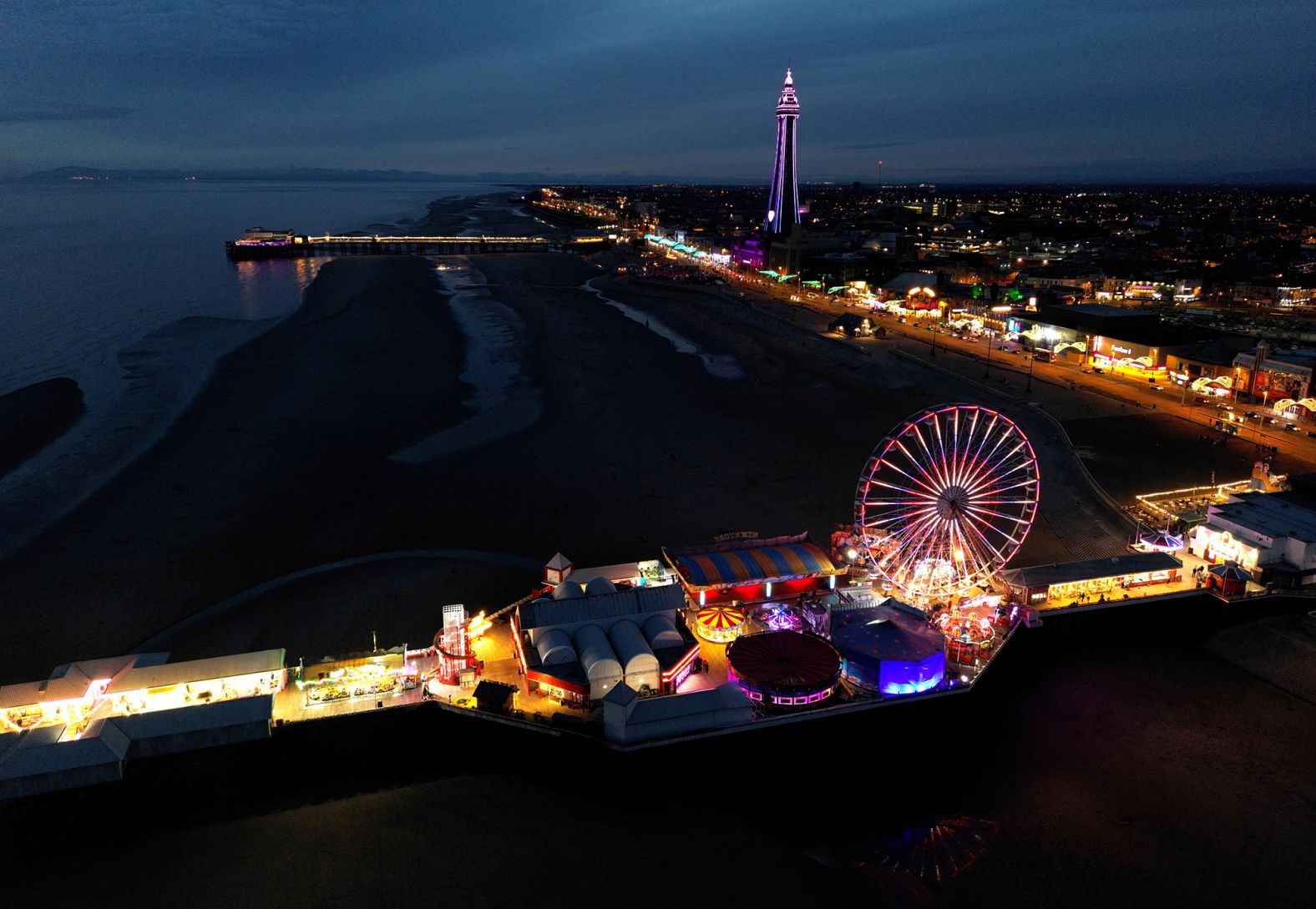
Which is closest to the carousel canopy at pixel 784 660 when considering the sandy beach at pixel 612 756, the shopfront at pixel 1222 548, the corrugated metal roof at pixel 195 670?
the sandy beach at pixel 612 756

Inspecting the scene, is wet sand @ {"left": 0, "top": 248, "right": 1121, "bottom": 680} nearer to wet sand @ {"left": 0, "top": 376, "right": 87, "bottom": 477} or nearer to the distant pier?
wet sand @ {"left": 0, "top": 376, "right": 87, "bottom": 477}

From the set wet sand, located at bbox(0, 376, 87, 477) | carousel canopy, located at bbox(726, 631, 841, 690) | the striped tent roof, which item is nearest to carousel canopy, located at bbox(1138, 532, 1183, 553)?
the striped tent roof

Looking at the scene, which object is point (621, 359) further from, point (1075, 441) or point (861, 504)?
point (861, 504)

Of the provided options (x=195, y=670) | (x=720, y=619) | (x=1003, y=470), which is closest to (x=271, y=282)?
(x=195, y=670)

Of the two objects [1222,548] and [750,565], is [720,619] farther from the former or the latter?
[1222,548]

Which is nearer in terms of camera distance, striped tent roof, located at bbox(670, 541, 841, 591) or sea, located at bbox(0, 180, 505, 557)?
striped tent roof, located at bbox(670, 541, 841, 591)

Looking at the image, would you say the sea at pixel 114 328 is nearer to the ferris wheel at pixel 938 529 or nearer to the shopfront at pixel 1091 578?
the ferris wheel at pixel 938 529
